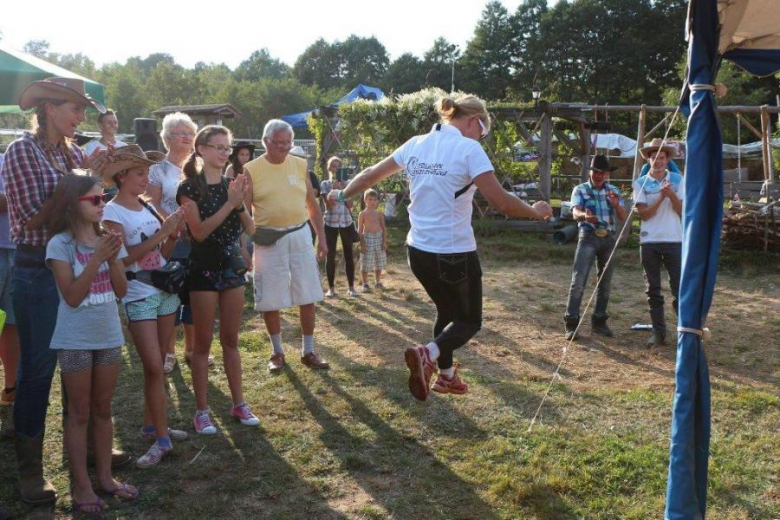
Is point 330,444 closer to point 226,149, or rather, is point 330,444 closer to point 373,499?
point 373,499

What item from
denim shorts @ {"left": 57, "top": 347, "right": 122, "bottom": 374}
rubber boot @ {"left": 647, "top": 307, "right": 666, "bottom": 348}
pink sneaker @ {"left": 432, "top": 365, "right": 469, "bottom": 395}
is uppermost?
denim shorts @ {"left": 57, "top": 347, "right": 122, "bottom": 374}

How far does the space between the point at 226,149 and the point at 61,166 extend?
0.96 meters

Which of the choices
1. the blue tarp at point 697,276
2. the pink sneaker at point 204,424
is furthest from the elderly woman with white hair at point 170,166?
the blue tarp at point 697,276

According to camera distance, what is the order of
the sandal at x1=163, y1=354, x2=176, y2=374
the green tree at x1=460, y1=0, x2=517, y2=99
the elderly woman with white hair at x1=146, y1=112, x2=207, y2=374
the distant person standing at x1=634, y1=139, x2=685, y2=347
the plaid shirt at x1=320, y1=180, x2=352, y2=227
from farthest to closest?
1. the green tree at x1=460, y1=0, x2=517, y2=99
2. the plaid shirt at x1=320, y1=180, x2=352, y2=227
3. the distant person standing at x1=634, y1=139, x2=685, y2=347
4. the sandal at x1=163, y1=354, x2=176, y2=374
5. the elderly woman with white hair at x1=146, y1=112, x2=207, y2=374

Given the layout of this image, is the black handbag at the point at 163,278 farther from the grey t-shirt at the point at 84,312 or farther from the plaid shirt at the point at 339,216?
the plaid shirt at the point at 339,216

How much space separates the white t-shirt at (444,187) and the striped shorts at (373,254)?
5397mm

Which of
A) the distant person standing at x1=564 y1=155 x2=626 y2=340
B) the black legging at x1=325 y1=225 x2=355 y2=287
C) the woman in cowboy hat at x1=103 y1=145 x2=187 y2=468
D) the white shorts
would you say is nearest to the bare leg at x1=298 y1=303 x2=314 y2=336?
the white shorts

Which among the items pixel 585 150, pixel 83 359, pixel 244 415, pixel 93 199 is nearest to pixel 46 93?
pixel 93 199

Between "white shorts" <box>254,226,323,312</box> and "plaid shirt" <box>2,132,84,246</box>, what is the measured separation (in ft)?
6.98

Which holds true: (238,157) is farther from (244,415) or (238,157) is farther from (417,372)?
(417,372)

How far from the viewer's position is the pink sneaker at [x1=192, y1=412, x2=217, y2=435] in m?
4.30

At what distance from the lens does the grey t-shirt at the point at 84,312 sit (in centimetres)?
312

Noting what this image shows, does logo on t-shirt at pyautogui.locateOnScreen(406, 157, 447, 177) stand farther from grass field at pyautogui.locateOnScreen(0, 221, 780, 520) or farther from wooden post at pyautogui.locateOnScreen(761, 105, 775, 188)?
wooden post at pyautogui.locateOnScreen(761, 105, 775, 188)

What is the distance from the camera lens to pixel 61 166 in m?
3.54
